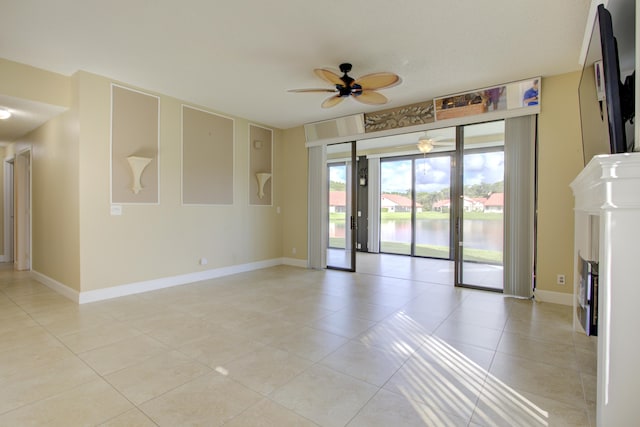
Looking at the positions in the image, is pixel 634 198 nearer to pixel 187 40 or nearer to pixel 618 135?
pixel 618 135

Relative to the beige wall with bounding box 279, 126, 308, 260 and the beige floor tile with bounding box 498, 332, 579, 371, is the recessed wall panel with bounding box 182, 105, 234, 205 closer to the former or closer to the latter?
the beige wall with bounding box 279, 126, 308, 260

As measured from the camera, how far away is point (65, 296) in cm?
436

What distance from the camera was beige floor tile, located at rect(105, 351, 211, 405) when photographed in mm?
2143

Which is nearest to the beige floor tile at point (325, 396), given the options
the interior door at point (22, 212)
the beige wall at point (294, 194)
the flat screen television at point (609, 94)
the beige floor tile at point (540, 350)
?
the beige floor tile at point (540, 350)

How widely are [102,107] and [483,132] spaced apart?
556 centimetres

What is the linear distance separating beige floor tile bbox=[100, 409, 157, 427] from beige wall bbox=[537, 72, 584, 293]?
15.6ft

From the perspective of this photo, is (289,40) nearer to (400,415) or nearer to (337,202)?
(400,415)

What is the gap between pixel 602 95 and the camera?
2260 millimetres

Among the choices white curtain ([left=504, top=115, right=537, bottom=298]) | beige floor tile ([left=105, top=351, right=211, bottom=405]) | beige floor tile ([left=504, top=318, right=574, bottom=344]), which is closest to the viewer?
beige floor tile ([left=105, top=351, right=211, bottom=405])

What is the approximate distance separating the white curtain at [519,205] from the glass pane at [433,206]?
10.6 feet

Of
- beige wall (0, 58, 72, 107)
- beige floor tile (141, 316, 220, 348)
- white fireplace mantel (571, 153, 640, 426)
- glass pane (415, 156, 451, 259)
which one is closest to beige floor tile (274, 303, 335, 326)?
beige floor tile (141, 316, 220, 348)

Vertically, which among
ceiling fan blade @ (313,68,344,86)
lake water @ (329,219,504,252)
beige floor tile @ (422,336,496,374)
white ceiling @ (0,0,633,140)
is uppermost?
white ceiling @ (0,0,633,140)

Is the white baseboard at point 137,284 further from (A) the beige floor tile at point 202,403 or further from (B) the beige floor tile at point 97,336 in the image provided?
(A) the beige floor tile at point 202,403

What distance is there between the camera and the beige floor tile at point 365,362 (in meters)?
2.37
